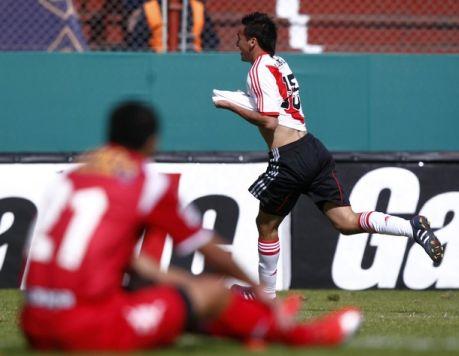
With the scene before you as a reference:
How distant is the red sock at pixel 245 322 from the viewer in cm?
553

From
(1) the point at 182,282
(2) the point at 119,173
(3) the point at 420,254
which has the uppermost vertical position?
(2) the point at 119,173

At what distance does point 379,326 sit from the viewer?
27.7ft

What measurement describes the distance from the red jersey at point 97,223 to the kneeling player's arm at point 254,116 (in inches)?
157

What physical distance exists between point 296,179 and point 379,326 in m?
1.72

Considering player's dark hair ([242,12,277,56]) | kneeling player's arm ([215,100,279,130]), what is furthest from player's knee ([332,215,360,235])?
player's dark hair ([242,12,277,56])

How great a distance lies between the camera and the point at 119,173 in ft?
17.2

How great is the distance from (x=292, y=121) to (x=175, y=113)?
312cm

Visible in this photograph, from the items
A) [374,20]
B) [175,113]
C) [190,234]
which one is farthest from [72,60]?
[190,234]

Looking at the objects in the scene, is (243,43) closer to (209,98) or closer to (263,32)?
(263,32)

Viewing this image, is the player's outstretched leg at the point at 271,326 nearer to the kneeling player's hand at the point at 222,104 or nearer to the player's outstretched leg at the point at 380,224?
the kneeling player's hand at the point at 222,104

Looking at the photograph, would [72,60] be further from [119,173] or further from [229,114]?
[119,173]

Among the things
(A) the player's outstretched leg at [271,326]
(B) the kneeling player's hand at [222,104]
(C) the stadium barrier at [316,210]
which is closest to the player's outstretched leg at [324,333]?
(A) the player's outstretched leg at [271,326]

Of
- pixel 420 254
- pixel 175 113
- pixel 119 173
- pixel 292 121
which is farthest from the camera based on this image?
pixel 175 113

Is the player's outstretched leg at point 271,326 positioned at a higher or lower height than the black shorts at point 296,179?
lower
